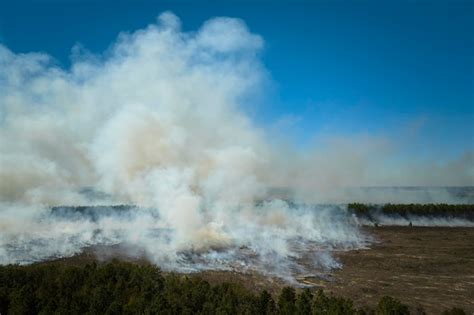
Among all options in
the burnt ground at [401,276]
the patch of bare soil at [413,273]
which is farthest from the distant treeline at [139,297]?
the patch of bare soil at [413,273]

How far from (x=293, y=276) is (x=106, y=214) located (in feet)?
480

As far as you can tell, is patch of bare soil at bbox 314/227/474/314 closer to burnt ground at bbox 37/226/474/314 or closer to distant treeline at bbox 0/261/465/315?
burnt ground at bbox 37/226/474/314

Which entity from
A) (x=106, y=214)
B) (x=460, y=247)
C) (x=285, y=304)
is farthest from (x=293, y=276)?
(x=106, y=214)

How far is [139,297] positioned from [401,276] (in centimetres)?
5820

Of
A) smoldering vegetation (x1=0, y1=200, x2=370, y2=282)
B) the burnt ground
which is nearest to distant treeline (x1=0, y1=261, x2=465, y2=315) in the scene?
the burnt ground

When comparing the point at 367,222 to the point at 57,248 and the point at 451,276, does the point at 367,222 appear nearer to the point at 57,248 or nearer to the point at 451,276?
the point at 451,276

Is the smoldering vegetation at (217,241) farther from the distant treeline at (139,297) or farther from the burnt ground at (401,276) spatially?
the distant treeline at (139,297)

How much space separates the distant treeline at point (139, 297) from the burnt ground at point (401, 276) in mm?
11585

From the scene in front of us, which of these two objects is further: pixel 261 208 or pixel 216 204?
pixel 261 208

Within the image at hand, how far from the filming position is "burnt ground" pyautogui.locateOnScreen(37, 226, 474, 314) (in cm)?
6712

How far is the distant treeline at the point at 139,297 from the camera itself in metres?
50.5

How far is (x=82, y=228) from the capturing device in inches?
5782

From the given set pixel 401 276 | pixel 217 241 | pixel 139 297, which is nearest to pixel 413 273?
pixel 401 276

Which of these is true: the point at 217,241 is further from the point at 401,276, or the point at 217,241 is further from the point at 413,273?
the point at 413,273
